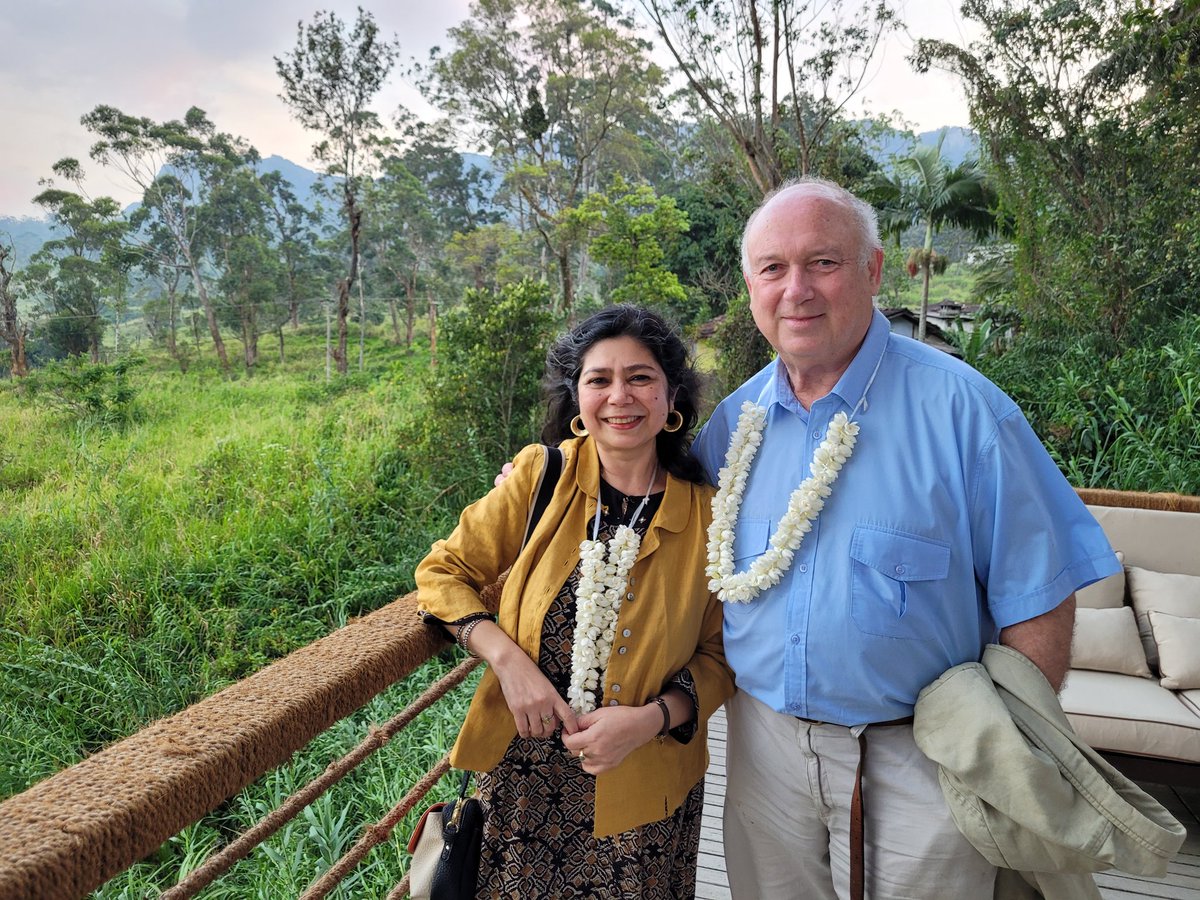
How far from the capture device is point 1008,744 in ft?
2.86

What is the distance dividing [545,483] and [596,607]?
235 mm

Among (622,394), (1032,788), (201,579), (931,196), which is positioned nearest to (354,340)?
(201,579)

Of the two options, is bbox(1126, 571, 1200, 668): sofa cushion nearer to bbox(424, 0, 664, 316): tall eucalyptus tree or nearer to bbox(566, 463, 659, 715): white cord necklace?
bbox(566, 463, 659, 715): white cord necklace

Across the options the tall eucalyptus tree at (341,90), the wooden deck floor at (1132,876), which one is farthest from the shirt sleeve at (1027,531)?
the tall eucalyptus tree at (341,90)

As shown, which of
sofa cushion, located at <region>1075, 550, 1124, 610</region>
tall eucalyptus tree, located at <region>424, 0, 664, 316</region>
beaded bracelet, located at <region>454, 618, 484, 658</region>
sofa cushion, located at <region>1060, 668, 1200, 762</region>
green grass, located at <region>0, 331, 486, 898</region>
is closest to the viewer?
beaded bracelet, located at <region>454, 618, 484, 658</region>

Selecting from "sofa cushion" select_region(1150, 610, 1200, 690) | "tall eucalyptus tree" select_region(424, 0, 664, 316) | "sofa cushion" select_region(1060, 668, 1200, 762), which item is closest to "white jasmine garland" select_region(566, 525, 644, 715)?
"sofa cushion" select_region(1060, 668, 1200, 762)

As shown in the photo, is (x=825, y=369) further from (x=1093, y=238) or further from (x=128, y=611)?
(x=1093, y=238)

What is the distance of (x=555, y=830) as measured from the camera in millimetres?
1137

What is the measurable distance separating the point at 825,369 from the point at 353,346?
14465 millimetres

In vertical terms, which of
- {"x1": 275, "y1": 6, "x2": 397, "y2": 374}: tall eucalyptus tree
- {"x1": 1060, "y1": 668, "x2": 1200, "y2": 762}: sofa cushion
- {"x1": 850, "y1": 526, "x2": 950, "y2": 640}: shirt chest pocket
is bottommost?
{"x1": 1060, "y1": 668, "x2": 1200, "y2": 762}: sofa cushion

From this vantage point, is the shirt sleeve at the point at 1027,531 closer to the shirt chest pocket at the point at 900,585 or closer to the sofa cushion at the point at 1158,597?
the shirt chest pocket at the point at 900,585

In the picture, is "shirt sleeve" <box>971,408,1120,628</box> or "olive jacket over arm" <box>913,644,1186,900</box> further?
"shirt sleeve" <box>971,408,1120,628</box>

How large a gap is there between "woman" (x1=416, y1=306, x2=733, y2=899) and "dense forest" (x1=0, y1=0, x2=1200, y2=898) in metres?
0.47

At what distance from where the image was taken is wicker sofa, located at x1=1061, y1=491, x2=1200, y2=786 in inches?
82.4
